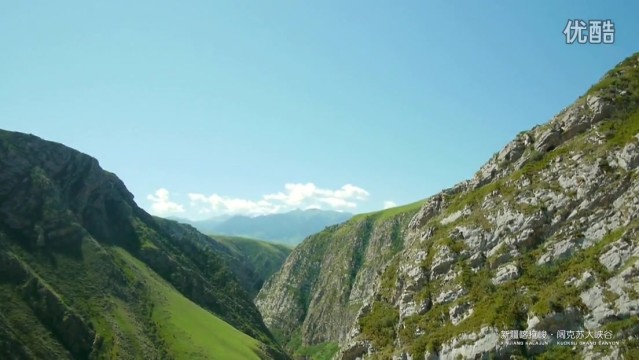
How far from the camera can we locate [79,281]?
148125 mm

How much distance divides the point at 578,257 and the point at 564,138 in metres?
28.2

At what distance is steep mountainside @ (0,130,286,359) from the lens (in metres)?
126

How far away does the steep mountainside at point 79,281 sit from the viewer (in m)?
126

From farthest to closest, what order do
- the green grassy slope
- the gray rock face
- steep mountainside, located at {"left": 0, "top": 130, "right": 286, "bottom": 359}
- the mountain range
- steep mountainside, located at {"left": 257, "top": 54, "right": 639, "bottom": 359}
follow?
the green grassy slope → steep mountainside, located at {"left": 0, "top": 130, "right": 286, "bottom": 359} → the gray rock face → the mountain range → steep mountainside, located at {"left": 257, "top": 54, "right": 639, "bottom": 359}

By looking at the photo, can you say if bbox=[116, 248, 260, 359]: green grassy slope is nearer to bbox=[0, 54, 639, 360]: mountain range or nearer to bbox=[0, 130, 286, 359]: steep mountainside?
bbox=[0, 130, 286, 359]: steep mountainside

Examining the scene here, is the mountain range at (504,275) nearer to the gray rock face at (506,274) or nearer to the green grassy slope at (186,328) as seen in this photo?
the gray rock face at (506,274)

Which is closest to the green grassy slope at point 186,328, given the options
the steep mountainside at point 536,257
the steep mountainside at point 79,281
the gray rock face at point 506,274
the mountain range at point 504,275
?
the steep mountainside at point 79,281

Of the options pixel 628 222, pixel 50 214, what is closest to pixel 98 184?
pixel 50 214

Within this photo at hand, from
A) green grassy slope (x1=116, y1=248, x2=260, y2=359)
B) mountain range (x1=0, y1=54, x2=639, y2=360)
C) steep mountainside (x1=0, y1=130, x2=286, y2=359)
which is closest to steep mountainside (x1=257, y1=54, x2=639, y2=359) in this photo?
mountain range (x1=0, y1=54, x2=639, y2=360)

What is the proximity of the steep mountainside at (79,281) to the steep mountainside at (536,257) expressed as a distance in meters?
84.8

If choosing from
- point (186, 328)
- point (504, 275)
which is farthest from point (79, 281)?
point (504, 275)

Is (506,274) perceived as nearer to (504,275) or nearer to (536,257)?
(504,275)

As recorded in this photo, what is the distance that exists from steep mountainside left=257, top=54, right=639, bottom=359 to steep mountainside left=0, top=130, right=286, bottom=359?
278 ft

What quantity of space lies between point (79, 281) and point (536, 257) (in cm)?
13723
